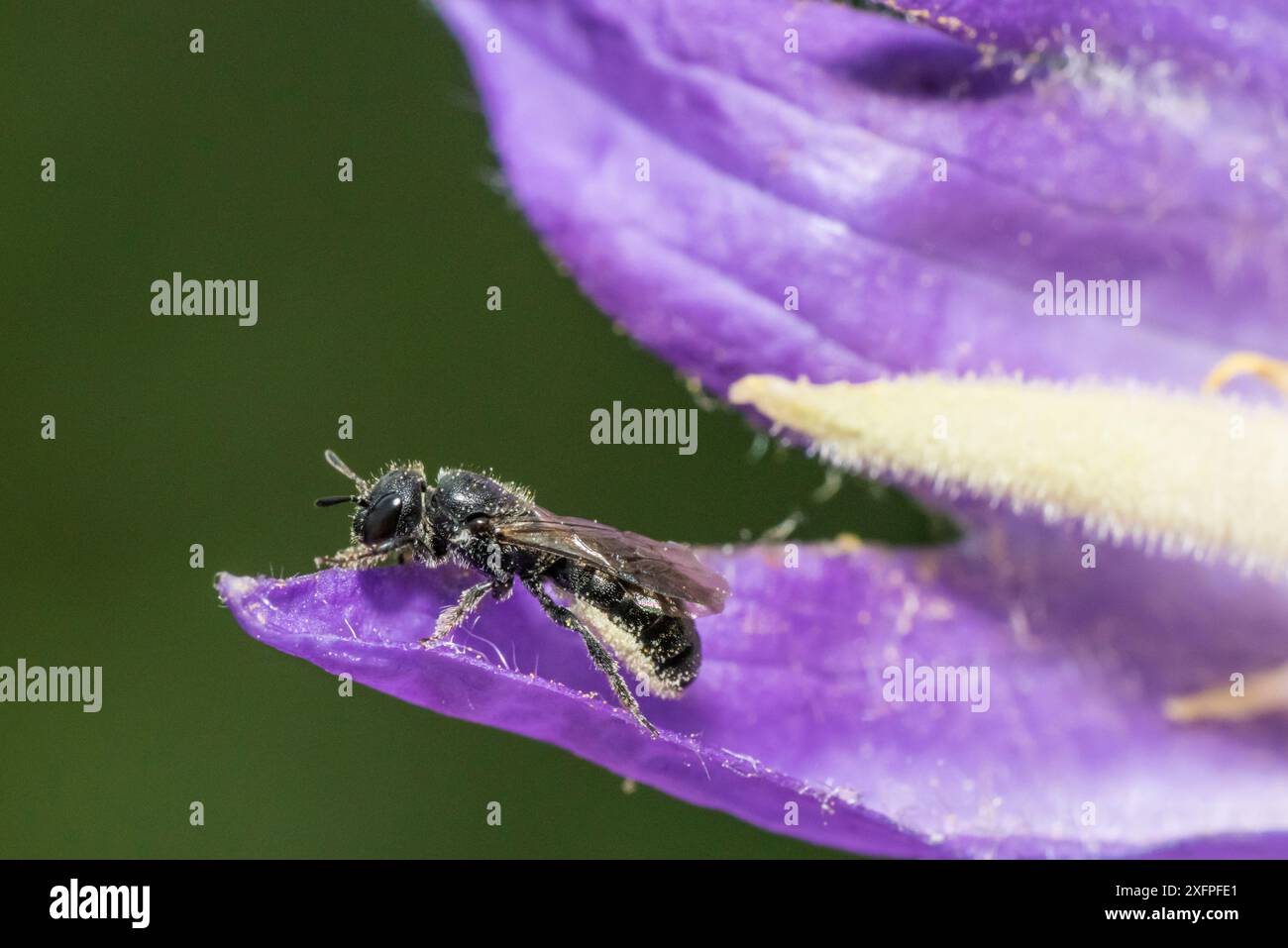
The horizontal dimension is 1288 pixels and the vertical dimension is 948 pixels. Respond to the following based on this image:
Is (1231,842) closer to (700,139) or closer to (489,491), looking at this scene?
(489,491)

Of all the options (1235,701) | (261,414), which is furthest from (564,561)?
(261,414)

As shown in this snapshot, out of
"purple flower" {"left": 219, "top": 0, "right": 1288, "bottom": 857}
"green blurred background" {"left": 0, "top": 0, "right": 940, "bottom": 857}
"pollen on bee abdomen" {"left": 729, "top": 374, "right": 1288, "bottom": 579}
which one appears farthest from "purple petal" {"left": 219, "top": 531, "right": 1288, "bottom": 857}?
"green blurred background" {"left": 0, "top": 0, "right": 940, "bottom": 857}

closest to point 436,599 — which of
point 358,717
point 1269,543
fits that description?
point 1269,543

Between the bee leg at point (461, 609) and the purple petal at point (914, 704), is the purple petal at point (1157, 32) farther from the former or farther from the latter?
the bee leg at point (461, 609)

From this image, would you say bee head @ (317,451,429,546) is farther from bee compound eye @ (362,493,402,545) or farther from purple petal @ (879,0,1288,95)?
purple petal @ (879,0,1288,95)

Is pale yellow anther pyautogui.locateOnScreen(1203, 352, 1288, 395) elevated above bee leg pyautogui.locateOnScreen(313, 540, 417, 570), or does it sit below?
above

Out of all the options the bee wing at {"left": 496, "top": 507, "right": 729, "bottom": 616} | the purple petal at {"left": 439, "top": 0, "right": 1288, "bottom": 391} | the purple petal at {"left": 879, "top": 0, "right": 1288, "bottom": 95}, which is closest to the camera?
the bee wing at {"left": 496, "top": 507, "right": 729, "bottom": 616}
